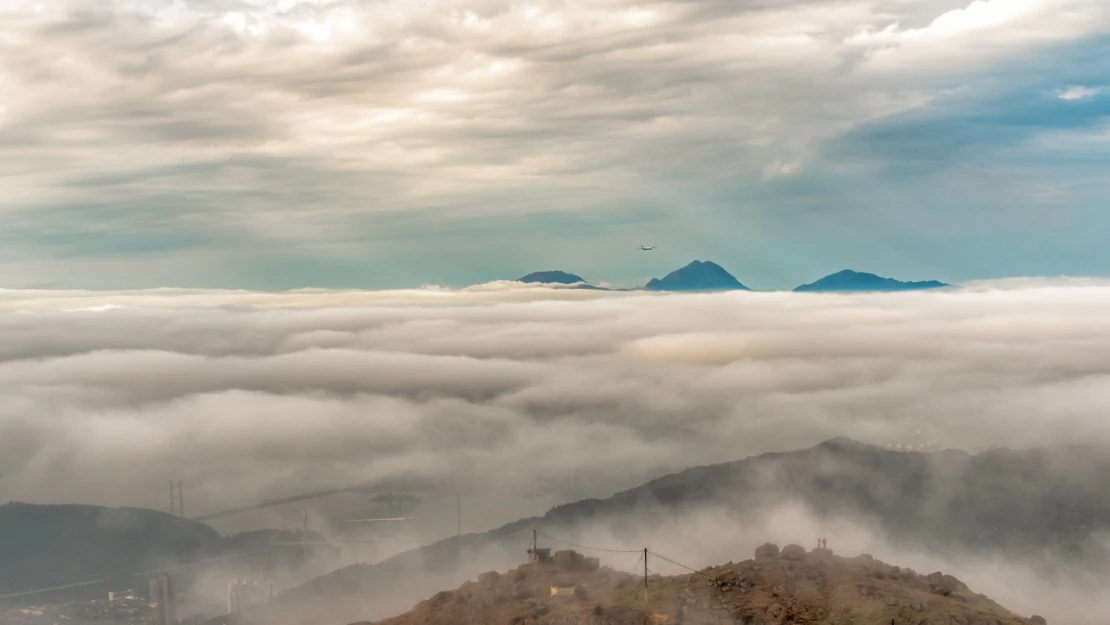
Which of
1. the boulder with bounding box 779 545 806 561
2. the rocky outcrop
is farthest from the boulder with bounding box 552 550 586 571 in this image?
the boulder with bounding box 779 545 806 561

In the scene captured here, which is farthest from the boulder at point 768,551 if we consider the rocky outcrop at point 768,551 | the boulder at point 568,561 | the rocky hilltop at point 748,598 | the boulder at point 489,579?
the boulder at point 489,579

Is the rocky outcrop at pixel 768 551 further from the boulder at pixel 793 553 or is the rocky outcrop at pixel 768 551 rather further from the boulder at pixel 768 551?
the boulder at pixel 793 553

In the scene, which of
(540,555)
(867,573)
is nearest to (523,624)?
(540,555)

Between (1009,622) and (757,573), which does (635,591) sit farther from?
(1009,622)

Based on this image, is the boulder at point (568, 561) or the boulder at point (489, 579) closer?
the boulder at point (489, 579)

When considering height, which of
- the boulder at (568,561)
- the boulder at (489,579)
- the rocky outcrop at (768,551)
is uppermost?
the rocky outcrop at (768,551)

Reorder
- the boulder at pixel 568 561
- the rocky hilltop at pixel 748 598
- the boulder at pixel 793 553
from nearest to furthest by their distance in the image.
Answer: the rocky hilltop at pixel 748 598 → the boulder at pixel 793 553 → the boulder at pixel 568 561

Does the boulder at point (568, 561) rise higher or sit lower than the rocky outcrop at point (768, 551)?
lower

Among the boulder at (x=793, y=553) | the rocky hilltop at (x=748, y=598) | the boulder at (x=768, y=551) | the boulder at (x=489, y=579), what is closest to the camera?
the rocky hilltop at (x=748, y=598)

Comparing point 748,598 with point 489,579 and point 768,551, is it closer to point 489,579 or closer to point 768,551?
point 768,551
